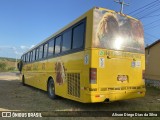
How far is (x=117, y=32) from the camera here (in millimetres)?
8117

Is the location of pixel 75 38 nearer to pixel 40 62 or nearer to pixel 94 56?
pixel 94 56

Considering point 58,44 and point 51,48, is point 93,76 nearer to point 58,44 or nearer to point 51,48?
point 58,44

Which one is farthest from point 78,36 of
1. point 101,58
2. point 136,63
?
point 136,63

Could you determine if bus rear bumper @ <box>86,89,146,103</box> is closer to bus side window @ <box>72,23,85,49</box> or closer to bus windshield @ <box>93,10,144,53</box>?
bus windshield @ <box>93,10,144,53</box>

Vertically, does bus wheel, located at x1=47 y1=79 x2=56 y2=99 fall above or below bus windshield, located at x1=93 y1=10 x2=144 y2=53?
below

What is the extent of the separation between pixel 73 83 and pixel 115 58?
1803 millimetres

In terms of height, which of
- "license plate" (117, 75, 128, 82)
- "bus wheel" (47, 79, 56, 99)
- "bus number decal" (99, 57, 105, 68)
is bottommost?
"bus wheel" (47, 79, 56, 99)

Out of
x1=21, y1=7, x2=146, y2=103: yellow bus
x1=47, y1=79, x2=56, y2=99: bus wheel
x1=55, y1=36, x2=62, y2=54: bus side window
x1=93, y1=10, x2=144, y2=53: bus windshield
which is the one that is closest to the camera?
x1=21, y1=7, x2=146, y2=103: yellow bus

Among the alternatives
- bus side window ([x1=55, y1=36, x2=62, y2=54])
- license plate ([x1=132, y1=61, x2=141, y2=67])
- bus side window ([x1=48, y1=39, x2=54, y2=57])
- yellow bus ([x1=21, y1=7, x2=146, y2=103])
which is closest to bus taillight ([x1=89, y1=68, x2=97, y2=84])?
yellow bus ([x1=21, y1=7, x2=146, y2=103])

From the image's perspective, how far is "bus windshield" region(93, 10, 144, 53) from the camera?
759 cm

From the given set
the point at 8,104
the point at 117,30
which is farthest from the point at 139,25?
the point at 8,104

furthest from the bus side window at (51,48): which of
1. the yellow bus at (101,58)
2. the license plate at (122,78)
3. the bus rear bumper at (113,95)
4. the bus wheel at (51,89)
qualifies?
the bus rear bumper at (113,95)

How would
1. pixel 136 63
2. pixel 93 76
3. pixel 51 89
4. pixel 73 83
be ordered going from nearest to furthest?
pixel 93 76 < pixel 73 83 < pixel 136 63 < pixel 51 89

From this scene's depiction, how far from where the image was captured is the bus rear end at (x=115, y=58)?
743cm
